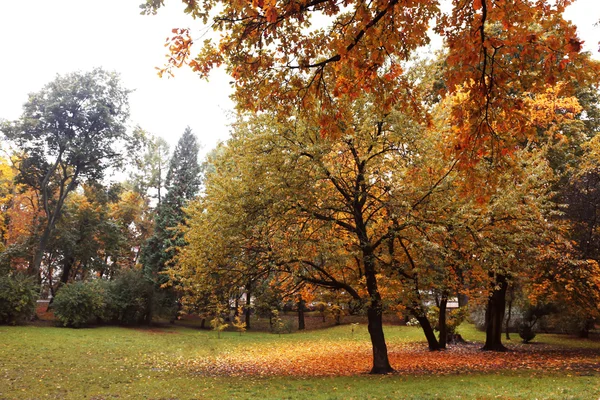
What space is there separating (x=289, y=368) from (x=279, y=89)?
34.0ft

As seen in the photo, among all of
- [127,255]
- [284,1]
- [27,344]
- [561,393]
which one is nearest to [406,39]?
[284,1]

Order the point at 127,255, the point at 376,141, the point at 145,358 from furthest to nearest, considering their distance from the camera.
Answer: the point at 127,255
the point at 145,358
the point at 376,141

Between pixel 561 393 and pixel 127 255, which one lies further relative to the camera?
pixel 127 255

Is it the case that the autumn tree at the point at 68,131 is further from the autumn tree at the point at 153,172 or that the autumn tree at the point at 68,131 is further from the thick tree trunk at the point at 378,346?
the thick tree trunk at the point at 378,346

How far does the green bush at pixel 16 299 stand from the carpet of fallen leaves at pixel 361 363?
13.0 metres

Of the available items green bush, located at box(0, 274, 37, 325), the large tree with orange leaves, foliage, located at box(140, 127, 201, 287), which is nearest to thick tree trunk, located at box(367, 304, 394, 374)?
the large tree with orange leaves

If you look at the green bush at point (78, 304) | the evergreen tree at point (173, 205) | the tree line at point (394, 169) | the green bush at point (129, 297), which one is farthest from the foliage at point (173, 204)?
the tree line at point (394, 169)

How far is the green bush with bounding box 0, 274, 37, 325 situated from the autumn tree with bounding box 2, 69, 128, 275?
275 cm

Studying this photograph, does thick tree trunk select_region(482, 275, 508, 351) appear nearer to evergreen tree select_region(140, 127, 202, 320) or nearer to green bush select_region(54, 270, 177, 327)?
evergreen tree select_region(140, 127, 202, 320)

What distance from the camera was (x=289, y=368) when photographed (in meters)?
13.1

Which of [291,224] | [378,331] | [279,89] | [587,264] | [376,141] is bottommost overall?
[378,331]

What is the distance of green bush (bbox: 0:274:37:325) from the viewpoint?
22.6 m

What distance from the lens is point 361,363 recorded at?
13.9 m

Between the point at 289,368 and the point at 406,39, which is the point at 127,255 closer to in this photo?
the point at 289,368
